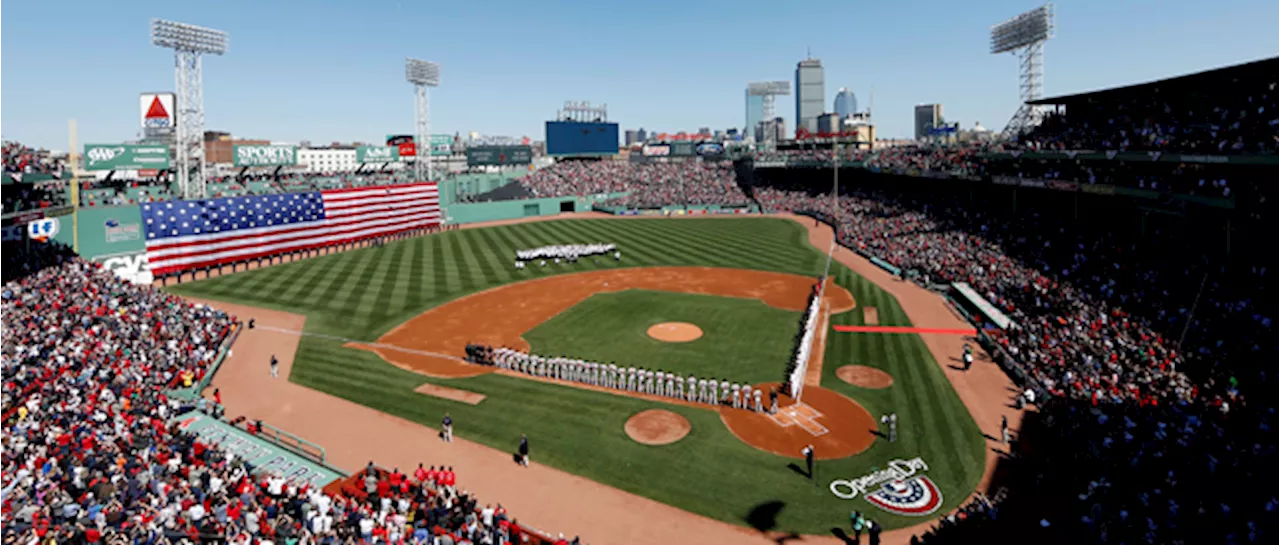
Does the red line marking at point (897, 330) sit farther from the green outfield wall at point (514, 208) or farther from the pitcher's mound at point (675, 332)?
the green outfield wall at point (514, 208)

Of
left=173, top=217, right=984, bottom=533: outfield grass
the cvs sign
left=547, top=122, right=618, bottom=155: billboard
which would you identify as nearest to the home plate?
left=173, top=217, right=984, bottom=533: outfield grass

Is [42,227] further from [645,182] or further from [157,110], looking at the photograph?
[645,182]

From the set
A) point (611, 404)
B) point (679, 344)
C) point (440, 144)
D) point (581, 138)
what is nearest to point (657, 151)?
point (581, 138)

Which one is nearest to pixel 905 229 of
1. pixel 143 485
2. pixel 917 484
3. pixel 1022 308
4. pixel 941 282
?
pixel 941 282

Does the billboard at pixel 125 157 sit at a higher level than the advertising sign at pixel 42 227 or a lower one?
higher

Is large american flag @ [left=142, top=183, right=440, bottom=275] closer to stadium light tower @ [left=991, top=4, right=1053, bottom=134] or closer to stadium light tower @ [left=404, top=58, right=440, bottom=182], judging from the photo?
stadium light tower @ [left=404, top=58, right=440, bottom=182]

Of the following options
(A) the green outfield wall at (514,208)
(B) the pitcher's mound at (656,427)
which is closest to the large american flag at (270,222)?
(A) the green outfield wall at (514,208)

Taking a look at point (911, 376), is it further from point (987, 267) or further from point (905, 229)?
point (905, 229)
